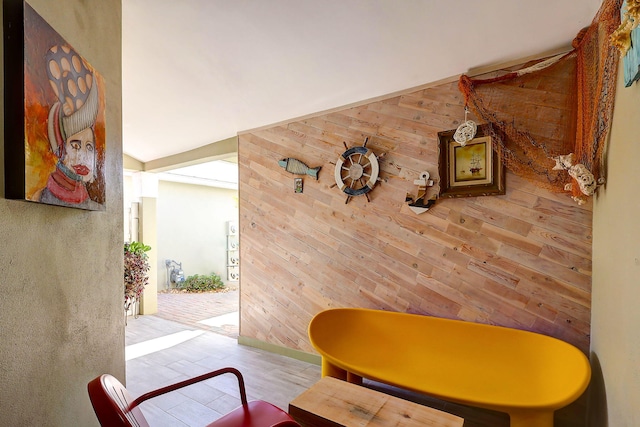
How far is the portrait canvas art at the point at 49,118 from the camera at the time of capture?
42.4 inches

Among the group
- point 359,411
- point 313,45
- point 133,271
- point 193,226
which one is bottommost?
point 359,411

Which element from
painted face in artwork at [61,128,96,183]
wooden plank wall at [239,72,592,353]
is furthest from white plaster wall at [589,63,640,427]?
painted face in artwork at [61,128,96,183]

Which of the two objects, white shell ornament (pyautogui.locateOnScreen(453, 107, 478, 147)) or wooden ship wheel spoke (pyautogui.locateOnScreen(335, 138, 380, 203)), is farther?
wooden ship wheel spoke (pyautogui.locateOnScreen(335, 138, 380, 203))

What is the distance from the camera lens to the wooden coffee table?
154 cm

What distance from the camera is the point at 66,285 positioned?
1.40 m

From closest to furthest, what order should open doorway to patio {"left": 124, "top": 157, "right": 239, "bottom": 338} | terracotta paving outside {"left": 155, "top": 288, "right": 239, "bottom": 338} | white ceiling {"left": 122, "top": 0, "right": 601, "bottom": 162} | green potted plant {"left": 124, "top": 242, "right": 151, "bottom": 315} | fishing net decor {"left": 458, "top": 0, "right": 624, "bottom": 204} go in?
fishing net decor {"left": 458, "top": 0, "right": 624, "bottom": 204}, white ceiling {"left": 122, "top": 0, "right": 601, "bottom": 162}, green potted plant {"left": 124, "top": 242, "right": 151, "bottom": 315}, terracotta paving outside {"left": 155, "top": 288, "right": 239, "bottom": 338}, open doorway to patio {"left": 124, "top": 157, "right": 239, "bottom": 338}

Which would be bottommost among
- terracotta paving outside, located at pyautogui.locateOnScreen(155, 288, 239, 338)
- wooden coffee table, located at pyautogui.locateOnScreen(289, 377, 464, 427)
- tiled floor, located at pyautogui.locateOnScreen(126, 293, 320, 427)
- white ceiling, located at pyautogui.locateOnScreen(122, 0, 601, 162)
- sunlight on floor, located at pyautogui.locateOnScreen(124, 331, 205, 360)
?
terracotta paving outside, located at pyautogui.locateOnScreen(155, 288, 239, 338)

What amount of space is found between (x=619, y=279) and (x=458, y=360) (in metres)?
1.14

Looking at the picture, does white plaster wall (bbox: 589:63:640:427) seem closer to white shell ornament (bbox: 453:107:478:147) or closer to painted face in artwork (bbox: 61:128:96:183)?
white shell ornament (bbox: 453:107:478:147)

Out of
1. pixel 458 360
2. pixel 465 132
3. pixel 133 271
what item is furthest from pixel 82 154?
pixel 133 271

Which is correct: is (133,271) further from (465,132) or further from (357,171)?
(465,132)

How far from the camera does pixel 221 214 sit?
8.91 metres

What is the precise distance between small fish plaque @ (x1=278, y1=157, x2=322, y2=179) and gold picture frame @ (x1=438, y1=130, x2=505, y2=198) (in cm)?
121

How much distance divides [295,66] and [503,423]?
306cm
